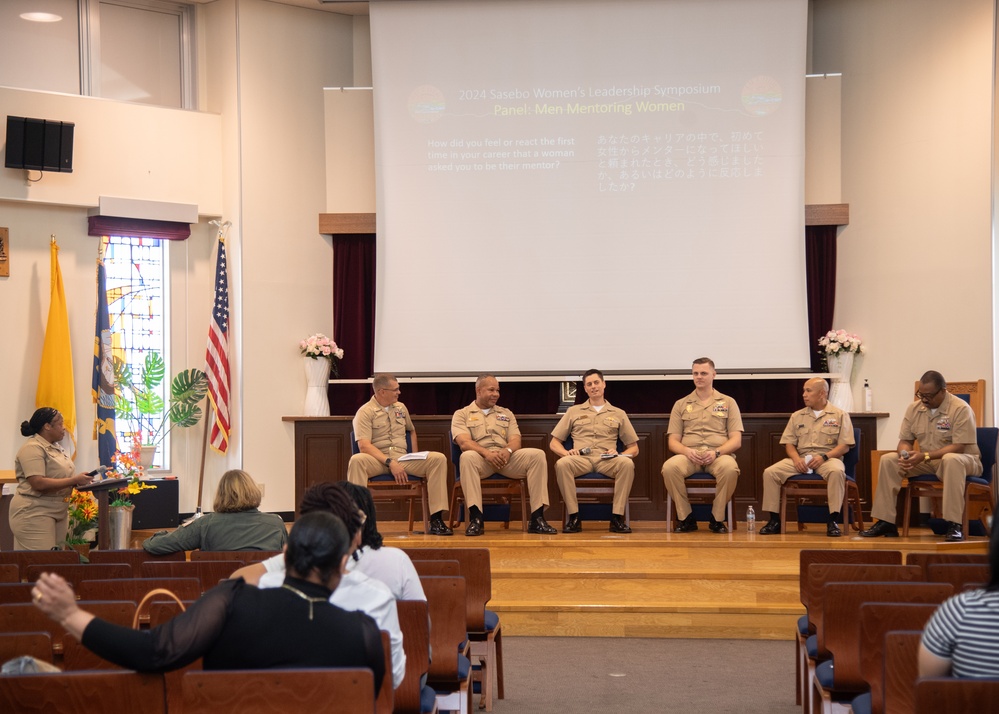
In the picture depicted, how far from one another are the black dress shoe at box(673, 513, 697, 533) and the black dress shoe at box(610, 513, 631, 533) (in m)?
0.35

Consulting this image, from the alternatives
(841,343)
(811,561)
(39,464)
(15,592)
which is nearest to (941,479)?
(841,343)

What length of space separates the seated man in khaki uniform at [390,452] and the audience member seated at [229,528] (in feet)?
9.59

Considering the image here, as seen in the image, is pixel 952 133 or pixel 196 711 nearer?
pixel 196 711

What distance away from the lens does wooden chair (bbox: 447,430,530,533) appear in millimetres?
7910

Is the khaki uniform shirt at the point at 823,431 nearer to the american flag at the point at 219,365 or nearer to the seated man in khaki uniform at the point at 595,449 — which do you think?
the seated man in khaki uniform at the point at 595,449

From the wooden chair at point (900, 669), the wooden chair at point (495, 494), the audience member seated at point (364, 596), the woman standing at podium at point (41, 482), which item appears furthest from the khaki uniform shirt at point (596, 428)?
the wooden chair at point (900, 669)

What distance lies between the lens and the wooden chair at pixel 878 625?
3004mm

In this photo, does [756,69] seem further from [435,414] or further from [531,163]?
[435,414]

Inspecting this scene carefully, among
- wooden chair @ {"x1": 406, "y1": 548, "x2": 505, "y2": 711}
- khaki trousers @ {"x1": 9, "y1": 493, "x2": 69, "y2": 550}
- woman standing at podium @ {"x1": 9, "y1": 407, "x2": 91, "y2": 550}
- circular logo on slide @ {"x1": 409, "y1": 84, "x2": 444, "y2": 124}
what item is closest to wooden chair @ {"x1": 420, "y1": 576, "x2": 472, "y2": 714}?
wooden chair @ {"x1": 406, "y1": 548, "x2": 505, "y2": 711}

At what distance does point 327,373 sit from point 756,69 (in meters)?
4.40

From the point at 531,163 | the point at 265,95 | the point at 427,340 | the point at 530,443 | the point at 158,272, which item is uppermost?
the point at 265,95

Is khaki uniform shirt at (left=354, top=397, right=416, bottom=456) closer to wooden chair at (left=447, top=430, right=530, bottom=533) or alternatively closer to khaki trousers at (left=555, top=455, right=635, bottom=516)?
wooden chair at (left=447, top=430, right=530, bottom=533)

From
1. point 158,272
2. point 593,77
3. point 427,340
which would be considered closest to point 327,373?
point 427,340

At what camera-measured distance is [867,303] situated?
9.34 metres
